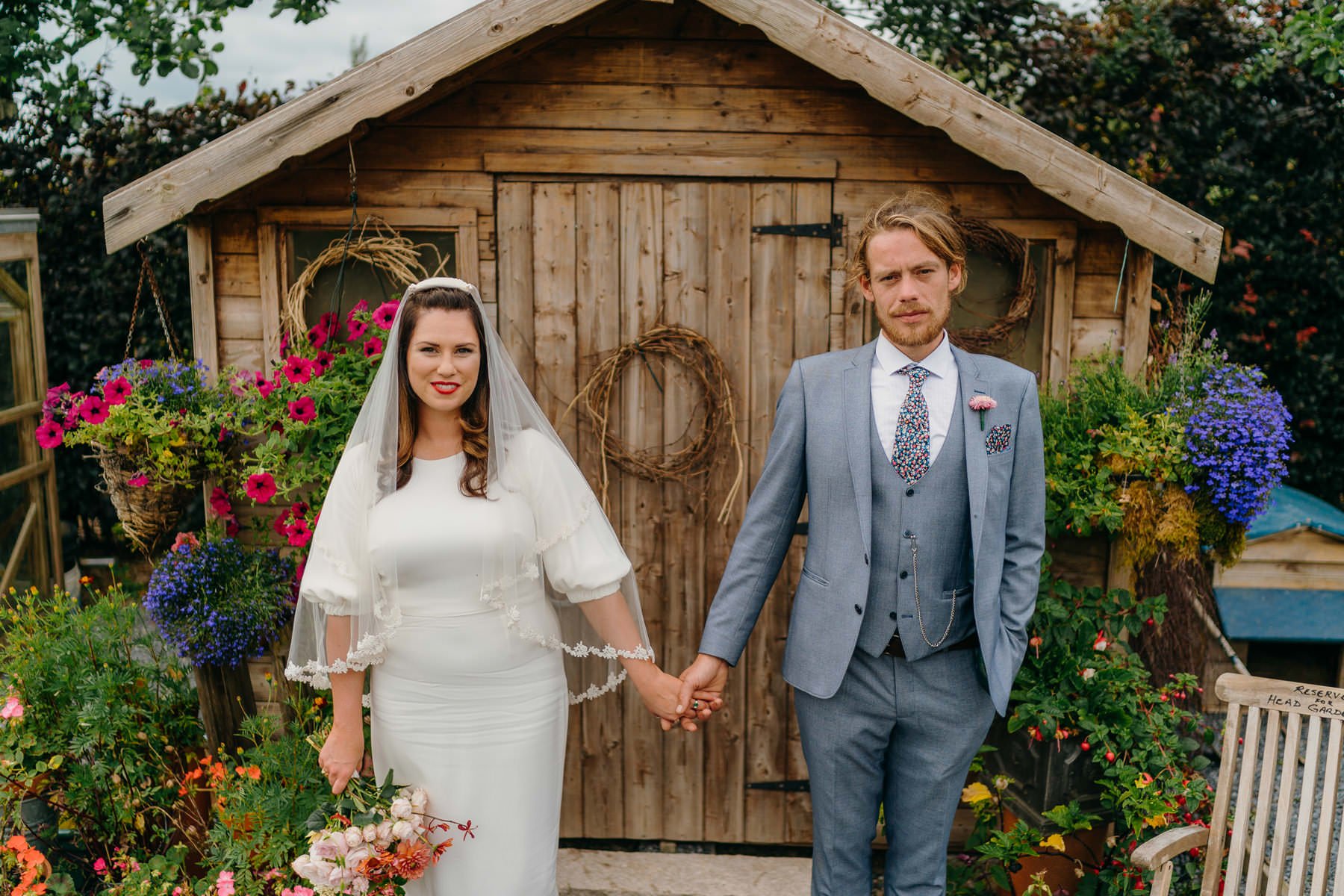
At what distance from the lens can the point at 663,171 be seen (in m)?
3.69

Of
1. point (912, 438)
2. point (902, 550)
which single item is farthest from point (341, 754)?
point (912, 438)

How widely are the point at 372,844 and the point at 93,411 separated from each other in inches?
70.1

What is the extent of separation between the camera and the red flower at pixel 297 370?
348 centimetres

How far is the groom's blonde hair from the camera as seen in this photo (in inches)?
100

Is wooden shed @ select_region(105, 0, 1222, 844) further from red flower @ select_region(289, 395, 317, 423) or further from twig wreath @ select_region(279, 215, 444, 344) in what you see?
red flower @ select_region(289, 395, 317, 423)

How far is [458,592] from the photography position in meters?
2.72

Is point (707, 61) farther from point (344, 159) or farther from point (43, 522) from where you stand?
point (43, 522)

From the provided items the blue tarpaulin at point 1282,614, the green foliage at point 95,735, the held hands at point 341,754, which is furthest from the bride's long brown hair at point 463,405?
the blue tarpaulin at point 1282,614

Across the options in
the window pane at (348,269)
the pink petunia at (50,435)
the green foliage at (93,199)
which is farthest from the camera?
the green foliage at (93,199)

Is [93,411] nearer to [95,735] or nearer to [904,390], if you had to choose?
[95,735]

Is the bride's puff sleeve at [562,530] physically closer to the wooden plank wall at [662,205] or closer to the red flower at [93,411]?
the wooden plank wall at [662,205]

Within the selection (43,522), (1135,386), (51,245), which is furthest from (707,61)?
(51,245)

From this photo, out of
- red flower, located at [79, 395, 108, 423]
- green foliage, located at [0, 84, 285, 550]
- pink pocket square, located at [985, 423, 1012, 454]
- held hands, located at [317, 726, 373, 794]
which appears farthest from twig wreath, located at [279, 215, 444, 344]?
green foliage, located at [0, 84, 285, 550]

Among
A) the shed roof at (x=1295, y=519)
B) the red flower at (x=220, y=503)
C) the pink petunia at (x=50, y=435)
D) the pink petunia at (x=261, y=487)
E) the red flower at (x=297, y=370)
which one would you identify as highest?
the red flower at (x=297, y=370)
